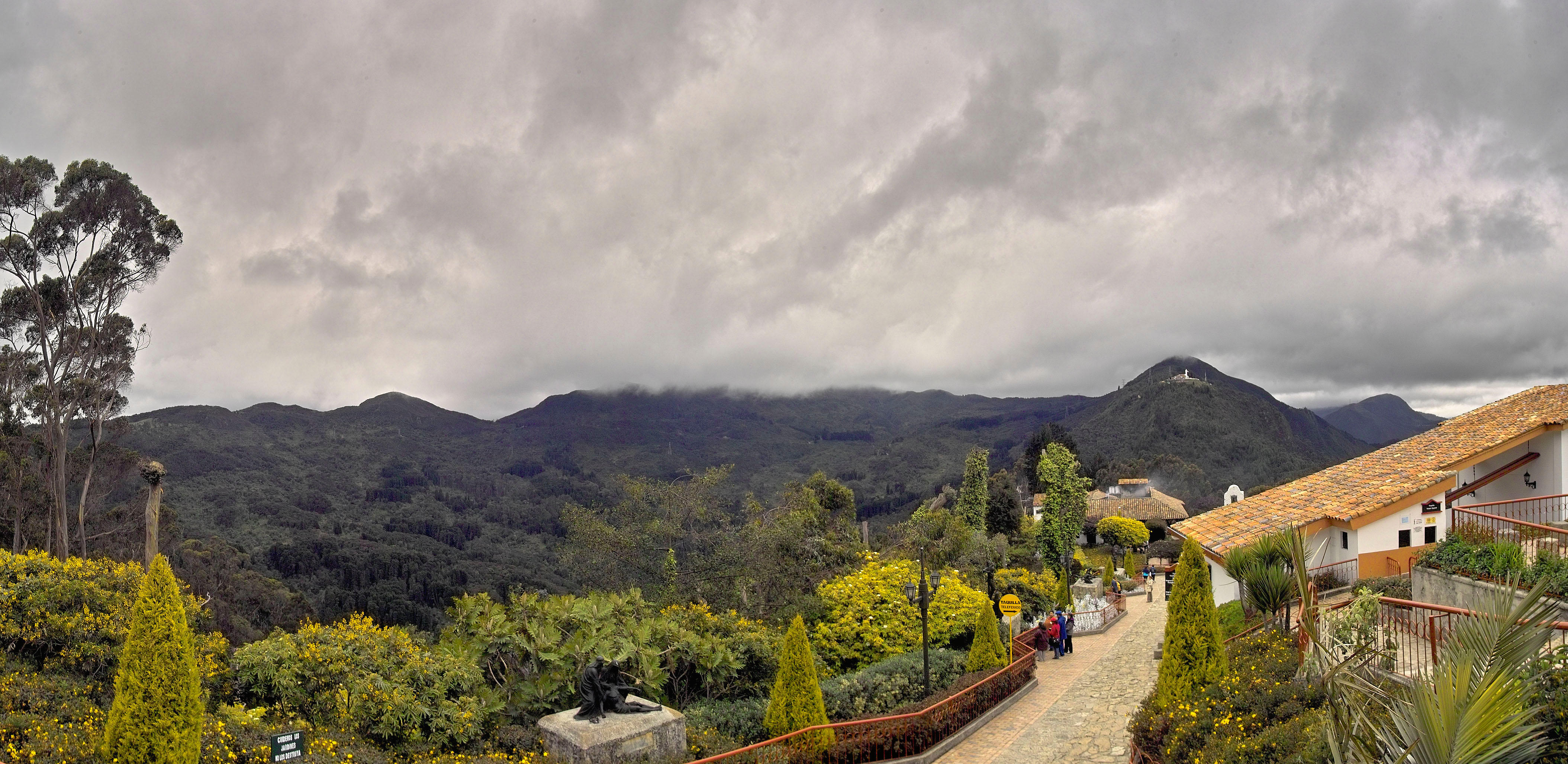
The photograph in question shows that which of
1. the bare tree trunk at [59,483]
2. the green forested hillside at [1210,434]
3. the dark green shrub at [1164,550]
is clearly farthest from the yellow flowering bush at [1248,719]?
the green forested hillside at [1210,434]

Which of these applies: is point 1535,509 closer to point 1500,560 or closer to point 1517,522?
point 1517,522

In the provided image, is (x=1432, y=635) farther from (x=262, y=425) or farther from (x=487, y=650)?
(x=262, y=425)

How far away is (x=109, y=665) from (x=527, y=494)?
11926cm

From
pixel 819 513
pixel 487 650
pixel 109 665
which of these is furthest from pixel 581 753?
pixel 819 513

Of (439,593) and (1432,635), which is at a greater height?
(1432,635)

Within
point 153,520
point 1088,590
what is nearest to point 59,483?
point 153,520

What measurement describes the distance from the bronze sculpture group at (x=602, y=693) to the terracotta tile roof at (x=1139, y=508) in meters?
44.9

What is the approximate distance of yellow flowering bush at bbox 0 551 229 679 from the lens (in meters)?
8.92

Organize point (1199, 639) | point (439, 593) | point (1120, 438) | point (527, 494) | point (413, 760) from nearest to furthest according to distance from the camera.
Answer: point (413, 760)
point (1199, 639)
point (439, 593)
point (1120, 438)
point (527, 494)

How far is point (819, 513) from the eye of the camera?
26.9 m

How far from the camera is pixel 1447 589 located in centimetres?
1080

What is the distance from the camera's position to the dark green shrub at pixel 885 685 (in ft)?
43.9

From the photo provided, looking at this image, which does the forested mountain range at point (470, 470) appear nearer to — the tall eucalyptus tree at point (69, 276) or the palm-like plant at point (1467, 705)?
the tall eucalyptus tree at point (69, 276)

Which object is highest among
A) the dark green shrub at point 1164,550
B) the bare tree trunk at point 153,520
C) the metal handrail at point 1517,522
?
the bare tree trunk at point 153,520
